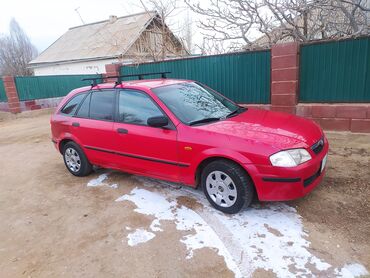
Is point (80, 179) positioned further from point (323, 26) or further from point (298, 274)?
point (323, 26)

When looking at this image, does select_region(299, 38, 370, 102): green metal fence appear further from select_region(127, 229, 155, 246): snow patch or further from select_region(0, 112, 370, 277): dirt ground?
select_region(127, 229, 155, 246): snow patch

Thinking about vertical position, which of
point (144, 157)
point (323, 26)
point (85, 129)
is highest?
point (323, 26)

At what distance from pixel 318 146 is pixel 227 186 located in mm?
1179

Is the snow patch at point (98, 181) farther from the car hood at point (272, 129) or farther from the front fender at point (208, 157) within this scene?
the car hood at point (272, 129)

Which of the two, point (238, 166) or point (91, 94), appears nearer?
point (238, 166)

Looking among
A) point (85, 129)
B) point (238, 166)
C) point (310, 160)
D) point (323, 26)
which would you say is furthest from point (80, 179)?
point (323, 26)

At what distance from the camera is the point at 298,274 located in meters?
2.64

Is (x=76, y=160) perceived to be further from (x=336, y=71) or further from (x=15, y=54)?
(x=15, y=54)

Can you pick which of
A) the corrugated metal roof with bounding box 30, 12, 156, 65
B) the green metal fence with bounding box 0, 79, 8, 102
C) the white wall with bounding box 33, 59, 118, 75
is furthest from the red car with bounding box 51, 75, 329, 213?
the white wall with bounding box 33, 59, 118, 75

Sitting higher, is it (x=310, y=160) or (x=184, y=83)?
(x=184, y=83)

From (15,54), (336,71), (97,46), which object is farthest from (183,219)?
(15,54)

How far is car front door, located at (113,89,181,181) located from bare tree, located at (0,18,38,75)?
38.8 meters

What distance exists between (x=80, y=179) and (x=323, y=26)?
653 cm

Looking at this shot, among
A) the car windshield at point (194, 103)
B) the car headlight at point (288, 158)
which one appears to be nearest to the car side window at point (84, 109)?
the car windshield at point (194, 103)
